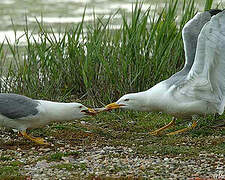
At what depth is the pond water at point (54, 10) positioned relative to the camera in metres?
13.2

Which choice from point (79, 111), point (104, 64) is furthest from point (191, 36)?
point (79, 111)

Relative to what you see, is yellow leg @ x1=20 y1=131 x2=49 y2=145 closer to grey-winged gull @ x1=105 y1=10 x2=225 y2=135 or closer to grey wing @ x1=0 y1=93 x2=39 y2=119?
grey wing @ x1=0 y1=93 x2=39 y2=119

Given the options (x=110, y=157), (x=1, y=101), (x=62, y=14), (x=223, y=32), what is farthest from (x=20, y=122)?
(x=62, y=14)

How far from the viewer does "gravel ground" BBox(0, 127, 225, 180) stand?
495 cm

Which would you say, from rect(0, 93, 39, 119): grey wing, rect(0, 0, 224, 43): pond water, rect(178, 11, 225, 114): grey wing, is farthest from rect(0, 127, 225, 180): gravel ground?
rect(0, 0, 224, 43): pond water

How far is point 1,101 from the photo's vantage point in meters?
6.03

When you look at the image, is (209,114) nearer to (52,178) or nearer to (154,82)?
(154,82)

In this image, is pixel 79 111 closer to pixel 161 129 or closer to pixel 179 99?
pixel 161 129

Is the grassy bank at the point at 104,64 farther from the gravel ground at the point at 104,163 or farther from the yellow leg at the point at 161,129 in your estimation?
the gravel ground at the point at 104,163

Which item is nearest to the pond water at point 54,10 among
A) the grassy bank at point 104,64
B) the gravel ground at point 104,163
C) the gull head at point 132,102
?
the grassy bank at point 104,64

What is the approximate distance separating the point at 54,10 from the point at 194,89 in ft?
30.6

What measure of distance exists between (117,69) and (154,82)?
0.54 meters

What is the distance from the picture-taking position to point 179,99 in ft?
20.6

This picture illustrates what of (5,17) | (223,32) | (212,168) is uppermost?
(223,32)
